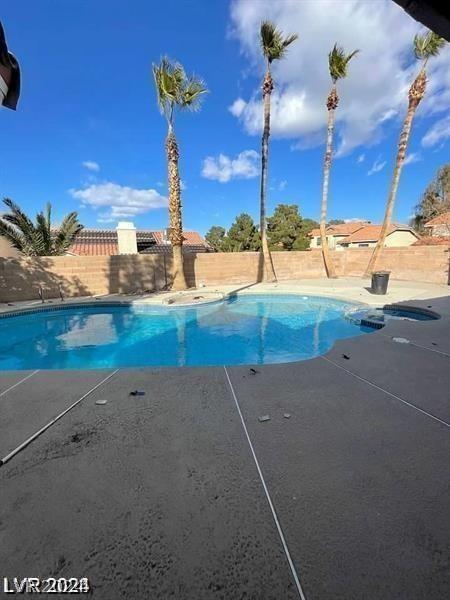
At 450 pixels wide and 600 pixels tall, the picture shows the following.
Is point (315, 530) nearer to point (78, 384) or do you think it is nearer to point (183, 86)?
point (78, 384)

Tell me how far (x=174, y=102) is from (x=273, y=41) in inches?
230

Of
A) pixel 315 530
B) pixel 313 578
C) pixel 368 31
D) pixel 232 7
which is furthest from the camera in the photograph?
pixel 232 7

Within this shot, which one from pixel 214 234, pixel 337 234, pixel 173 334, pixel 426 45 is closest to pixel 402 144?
pixel 426 45

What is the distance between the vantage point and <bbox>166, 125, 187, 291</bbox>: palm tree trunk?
11203mm

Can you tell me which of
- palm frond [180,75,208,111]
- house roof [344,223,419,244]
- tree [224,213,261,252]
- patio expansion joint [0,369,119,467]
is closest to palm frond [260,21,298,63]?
palm frond [180,75,208,111]

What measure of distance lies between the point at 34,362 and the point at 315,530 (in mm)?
6430

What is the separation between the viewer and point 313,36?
12227mm

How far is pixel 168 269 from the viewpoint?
13.0 metres

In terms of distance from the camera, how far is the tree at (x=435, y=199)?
3061cm

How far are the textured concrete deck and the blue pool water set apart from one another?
2.74 meters

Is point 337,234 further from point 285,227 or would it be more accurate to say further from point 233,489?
point 233,489

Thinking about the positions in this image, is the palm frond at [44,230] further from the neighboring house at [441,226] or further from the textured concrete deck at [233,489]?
the neighboring house at [441,226]

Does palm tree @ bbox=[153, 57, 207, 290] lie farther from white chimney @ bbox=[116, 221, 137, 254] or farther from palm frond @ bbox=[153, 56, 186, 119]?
white chimney @ bbox=[116, 221, 137, 254]

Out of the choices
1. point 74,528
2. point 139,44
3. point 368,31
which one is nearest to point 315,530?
point 74,528
